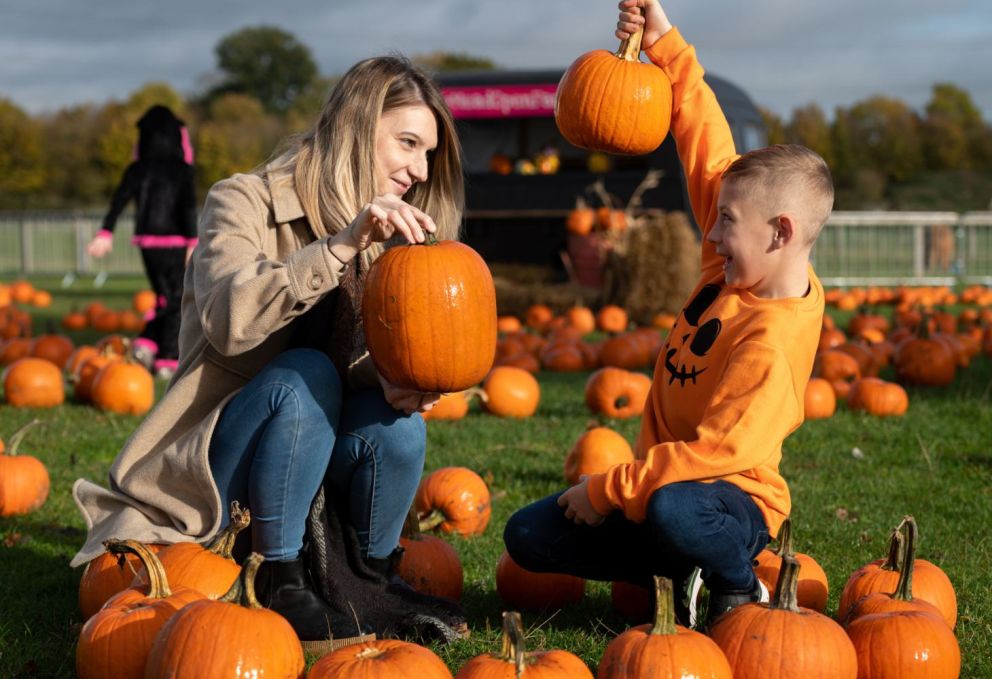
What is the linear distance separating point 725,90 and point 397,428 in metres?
14.2

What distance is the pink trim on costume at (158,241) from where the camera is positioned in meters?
9.13

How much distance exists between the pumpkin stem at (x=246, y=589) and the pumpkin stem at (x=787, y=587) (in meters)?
1.18

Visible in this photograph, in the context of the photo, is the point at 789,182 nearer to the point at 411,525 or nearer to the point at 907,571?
the point at 907,571

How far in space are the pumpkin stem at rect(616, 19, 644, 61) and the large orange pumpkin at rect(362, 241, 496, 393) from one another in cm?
95

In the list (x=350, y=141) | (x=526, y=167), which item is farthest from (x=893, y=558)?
(x=526, y=167)

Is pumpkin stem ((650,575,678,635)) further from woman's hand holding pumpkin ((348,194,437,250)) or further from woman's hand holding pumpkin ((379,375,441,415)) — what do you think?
woman's hand holding pumpkin ((348,194,437,250))

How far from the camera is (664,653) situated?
248 cm

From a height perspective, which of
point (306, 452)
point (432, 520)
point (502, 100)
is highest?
point (502, 100)

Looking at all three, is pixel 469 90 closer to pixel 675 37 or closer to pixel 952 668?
pixel 675 37

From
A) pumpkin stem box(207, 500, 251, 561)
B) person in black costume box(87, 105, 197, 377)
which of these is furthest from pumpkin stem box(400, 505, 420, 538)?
person in black costume box(87, 105, 197, 377)

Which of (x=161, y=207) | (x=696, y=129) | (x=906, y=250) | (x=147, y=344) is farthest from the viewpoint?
(x=906, y=250)

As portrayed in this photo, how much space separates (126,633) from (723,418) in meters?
1.50

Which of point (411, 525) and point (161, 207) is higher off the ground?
point (161, 207)

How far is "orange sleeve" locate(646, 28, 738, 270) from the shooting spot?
3.54 meters
